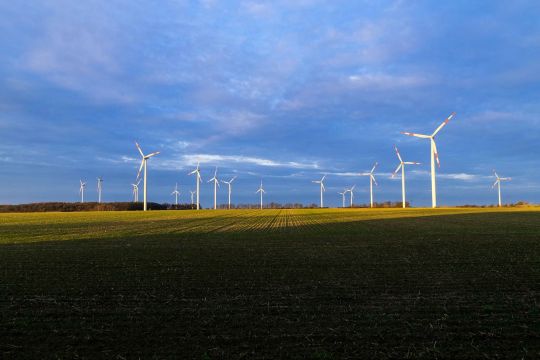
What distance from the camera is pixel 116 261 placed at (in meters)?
18.4

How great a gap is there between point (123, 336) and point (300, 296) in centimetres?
469

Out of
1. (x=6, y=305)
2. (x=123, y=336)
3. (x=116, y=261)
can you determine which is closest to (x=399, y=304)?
(x=123, y=336)

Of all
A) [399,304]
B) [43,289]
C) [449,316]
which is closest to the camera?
[449,316]

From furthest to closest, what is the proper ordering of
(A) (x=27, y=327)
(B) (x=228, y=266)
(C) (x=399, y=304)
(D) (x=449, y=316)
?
(B) (x=228, y=266) < (C) (x=399, y=304) < (D) (x=449, y=316) < (A) (x=27, y=327)

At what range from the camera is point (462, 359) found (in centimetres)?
692

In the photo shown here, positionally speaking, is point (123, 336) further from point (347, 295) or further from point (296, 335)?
point (347, 295)

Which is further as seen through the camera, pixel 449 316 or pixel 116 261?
pixel 116 261

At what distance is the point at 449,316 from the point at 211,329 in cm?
488

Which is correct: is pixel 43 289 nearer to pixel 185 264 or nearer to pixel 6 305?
pixel 6 305

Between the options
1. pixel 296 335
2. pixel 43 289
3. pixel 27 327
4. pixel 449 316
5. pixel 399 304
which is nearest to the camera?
pixel 296 335

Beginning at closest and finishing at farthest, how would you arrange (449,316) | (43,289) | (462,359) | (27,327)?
(462,359)
(27,327)
(449,316)
(43,289)

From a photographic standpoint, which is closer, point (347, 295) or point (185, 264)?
point (347, 295)

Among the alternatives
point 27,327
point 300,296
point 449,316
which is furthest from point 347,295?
point 27,327

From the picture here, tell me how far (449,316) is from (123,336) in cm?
646
